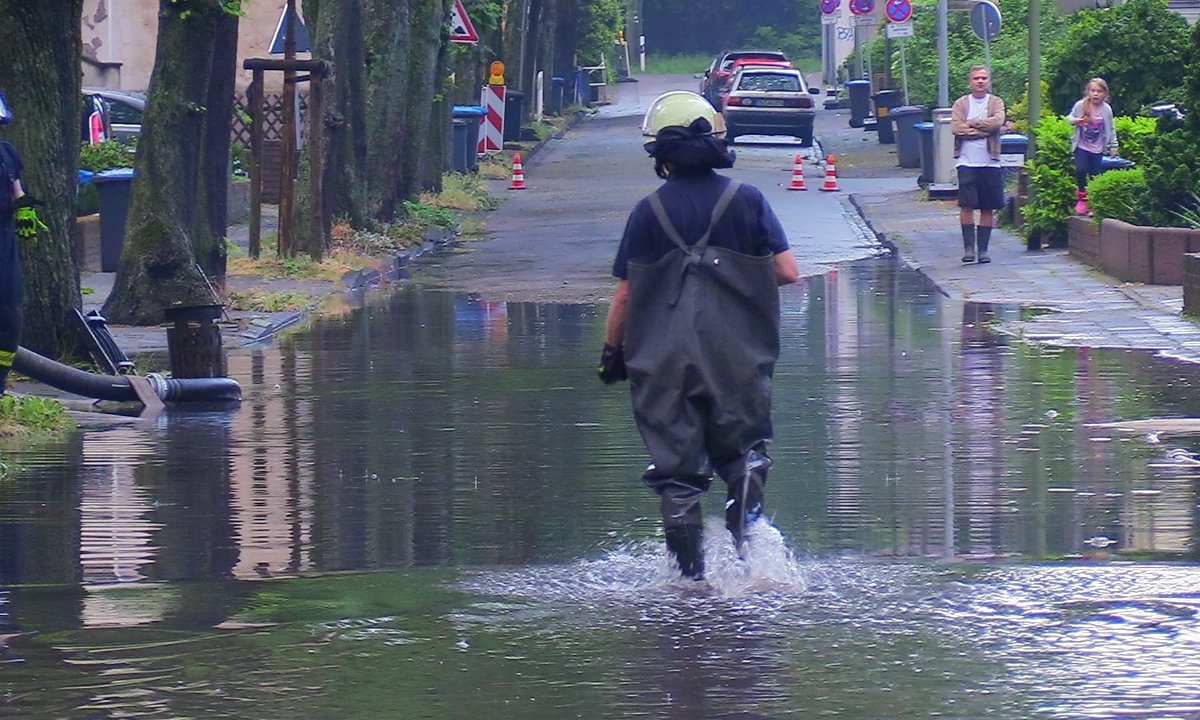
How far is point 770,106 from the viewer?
42094 millimetres

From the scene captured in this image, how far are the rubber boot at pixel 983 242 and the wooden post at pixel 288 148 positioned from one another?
22.9 feet

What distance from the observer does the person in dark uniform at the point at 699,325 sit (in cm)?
668

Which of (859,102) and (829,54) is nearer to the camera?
(859,102)

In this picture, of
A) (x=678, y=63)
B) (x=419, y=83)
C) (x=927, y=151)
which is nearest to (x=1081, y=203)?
(x=927, y=151)

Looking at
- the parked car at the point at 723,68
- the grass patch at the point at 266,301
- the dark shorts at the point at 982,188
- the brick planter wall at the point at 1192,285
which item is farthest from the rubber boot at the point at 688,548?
the parked car at the point at 723,68

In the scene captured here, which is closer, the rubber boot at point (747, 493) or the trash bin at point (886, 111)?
the rubber boot at point (747, 493)

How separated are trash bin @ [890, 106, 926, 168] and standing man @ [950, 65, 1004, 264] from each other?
46.3ft

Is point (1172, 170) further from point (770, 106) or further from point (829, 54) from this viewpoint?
point (829, 54)

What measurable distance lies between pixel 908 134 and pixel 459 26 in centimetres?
921

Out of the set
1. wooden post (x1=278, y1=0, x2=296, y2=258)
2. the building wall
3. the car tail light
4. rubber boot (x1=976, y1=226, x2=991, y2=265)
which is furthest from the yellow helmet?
the building wall

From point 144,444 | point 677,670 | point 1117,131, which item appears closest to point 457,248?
point 1117,131

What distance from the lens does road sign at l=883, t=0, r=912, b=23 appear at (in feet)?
120

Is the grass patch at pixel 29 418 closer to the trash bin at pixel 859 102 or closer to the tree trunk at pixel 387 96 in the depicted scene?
the tree trunk at pixel 387 96

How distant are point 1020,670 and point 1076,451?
429 centimetres
